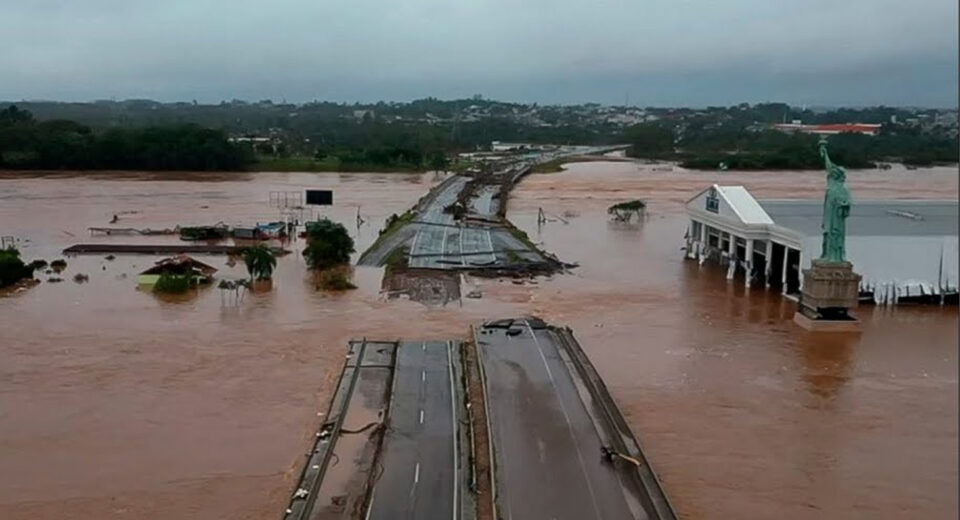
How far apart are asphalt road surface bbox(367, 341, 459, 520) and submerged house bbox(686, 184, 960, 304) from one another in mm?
7698

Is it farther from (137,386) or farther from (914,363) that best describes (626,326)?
(137,386)

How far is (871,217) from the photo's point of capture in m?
17.3

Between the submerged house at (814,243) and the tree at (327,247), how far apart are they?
7.26 meters

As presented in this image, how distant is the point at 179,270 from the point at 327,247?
285cm

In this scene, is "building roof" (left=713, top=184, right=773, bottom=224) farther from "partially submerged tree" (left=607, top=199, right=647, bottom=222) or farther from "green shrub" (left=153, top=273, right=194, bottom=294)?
"green shrub" (left=153, top=273, right=194, bottom=294)

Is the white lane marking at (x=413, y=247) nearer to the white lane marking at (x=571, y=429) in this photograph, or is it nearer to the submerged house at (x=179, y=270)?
the submerged house at (x=179, y=270)

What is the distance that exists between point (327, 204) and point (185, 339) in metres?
15.0

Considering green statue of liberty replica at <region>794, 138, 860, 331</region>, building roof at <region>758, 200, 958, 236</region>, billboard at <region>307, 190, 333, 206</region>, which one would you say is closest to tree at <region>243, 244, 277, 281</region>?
green statue of liberty replica at <region>794, 138, 860, 331</region>

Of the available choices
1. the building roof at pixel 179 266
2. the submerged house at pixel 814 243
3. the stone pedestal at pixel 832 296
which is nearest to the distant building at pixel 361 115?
the building roof at pixel 179 266

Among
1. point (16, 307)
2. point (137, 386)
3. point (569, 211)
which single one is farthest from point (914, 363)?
point (569, 211)

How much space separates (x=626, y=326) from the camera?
13.7 metres

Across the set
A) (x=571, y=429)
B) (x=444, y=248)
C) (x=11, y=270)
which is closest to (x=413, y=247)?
(x=444, y=248)

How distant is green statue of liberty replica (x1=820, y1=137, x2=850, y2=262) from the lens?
13305mm

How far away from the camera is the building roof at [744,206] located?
17.1 m
